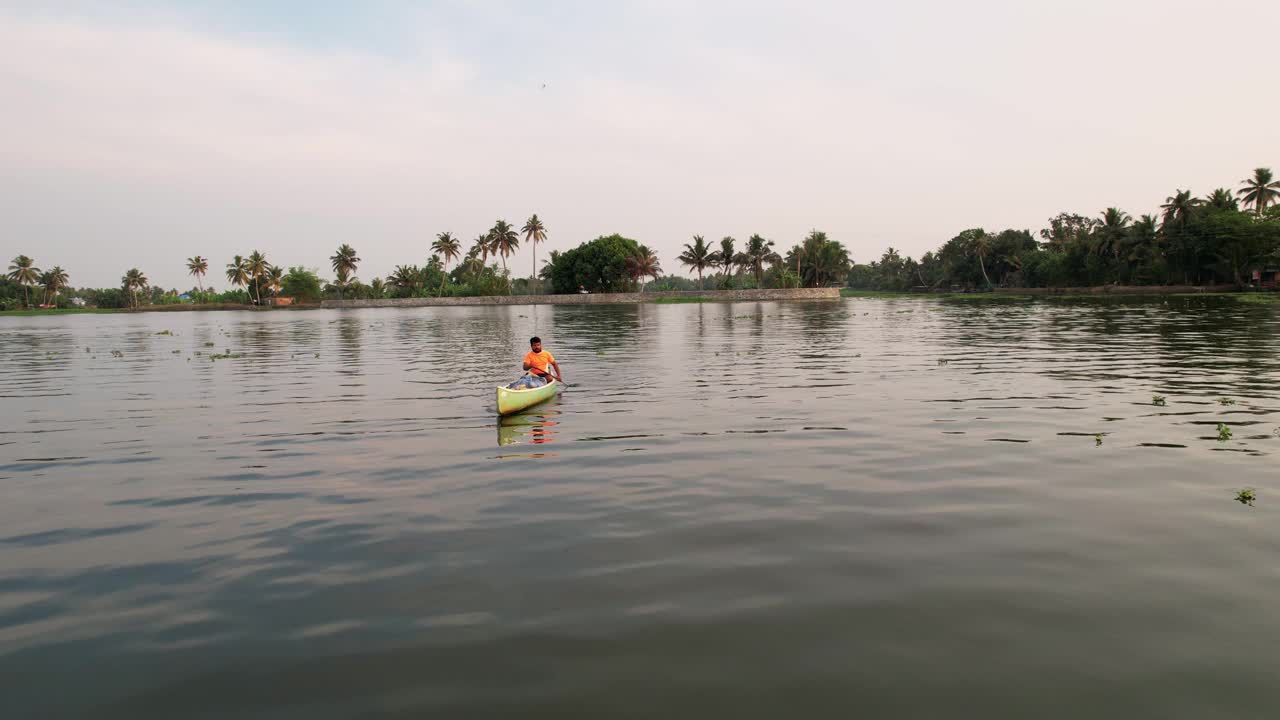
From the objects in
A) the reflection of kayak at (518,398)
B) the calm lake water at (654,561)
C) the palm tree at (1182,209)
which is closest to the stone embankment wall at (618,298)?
the palm tree at (1182,209)

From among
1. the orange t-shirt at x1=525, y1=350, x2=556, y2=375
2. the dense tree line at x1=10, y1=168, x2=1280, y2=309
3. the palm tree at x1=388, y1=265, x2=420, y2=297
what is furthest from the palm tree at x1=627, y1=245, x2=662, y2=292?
the orange t-shirt at x1=525, y1=350, x2=556, y2=375

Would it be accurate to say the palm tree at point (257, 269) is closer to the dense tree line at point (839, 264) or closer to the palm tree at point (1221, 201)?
the dense tree line at point (839, 264)

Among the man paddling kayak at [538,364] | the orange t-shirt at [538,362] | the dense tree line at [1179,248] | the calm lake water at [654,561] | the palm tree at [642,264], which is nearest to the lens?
the calm lake water at [654,561]

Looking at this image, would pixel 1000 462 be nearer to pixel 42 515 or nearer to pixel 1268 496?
pixel 1268 496

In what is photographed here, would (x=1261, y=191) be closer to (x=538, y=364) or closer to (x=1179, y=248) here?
(x=1179, y=248)

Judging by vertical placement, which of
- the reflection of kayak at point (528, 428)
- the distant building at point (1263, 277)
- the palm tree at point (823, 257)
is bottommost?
the reflection of kayak at point (528, 428)

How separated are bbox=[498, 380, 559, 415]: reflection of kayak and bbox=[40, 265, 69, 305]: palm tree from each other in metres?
200

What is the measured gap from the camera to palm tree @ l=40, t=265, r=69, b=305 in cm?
16762

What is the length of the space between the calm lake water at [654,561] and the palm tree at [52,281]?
635 ft

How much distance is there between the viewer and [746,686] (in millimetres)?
4898

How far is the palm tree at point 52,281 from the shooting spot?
167625mm

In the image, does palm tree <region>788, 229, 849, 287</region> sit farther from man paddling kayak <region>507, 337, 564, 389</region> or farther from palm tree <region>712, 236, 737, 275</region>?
man paddling kayak <region>507, 337, 564, 389</region>

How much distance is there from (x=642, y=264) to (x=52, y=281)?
459 feet

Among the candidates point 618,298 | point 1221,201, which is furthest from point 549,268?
point 1221,201
